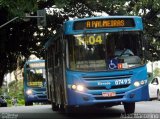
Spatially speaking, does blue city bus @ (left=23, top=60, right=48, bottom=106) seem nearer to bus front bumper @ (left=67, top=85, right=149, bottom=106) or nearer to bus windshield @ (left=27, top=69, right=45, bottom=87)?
bus windshield @ (left=27, top=69, right=45, bottom=87)

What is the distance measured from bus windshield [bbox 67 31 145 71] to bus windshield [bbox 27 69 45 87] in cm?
1562

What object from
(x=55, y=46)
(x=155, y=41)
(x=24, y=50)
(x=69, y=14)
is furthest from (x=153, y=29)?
(x=55, y=46)

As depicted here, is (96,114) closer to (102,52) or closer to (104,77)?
(104,77)

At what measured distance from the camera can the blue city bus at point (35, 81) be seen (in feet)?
102

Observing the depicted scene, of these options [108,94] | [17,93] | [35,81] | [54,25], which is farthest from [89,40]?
[17,93]

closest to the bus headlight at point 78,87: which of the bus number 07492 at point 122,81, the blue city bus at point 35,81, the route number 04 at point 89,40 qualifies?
the bus number 07492 at point 122,81

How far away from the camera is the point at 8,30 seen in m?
35.6

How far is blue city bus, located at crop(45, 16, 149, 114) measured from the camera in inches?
596

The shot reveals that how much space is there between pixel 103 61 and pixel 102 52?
Result: 0.27m

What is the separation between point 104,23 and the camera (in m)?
15.8

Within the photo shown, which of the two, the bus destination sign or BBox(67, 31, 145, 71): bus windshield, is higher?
the bus destination sign

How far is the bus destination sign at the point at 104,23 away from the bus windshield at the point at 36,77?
15.4 meters

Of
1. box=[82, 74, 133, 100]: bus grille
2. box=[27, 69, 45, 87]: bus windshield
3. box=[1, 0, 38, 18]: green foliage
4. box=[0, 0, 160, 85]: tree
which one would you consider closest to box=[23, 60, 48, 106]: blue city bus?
box=[27, 69, 45, 87]: bus windshield

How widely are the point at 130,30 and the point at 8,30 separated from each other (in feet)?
68.5
